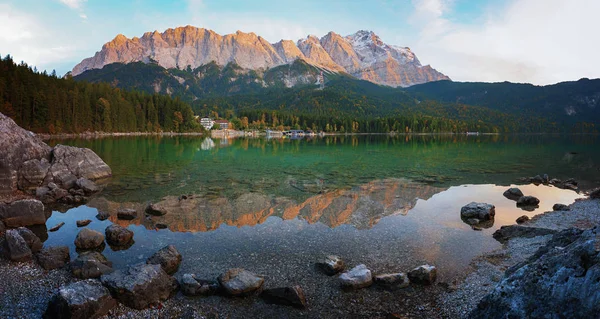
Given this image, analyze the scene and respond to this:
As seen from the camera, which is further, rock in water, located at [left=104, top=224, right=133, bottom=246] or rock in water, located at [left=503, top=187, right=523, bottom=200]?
rock in water, located at [left=503, top=187, right=523, bottom=200]

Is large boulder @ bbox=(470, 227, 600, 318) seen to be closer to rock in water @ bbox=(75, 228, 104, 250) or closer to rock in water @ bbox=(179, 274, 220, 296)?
rock in water @ bbox=(179, 274, 220, 296)

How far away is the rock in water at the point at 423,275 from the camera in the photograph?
12102mm

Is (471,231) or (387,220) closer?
(471,231)

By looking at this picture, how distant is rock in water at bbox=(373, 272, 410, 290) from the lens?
11.8 m

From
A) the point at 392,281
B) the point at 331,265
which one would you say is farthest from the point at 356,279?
the point at 331,265

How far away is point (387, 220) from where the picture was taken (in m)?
20.8

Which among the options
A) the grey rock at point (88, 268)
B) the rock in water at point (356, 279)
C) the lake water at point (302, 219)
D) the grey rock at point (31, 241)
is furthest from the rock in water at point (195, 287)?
the grey rock at point (31, 241)

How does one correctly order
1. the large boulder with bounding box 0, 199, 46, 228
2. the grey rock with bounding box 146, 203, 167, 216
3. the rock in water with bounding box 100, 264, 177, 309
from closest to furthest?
the rock in water with bounding box 100, 264, 177, 309 < the large boulder with bounding box 0, 199, 46, 228 < the grey rock with bounding box 146, 203, 167, 216

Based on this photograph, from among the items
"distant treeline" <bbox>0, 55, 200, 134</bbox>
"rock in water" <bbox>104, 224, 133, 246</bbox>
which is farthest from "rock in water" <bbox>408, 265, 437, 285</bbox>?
"distant treeline" <bbox>0, 55, 200, 134</bbox>

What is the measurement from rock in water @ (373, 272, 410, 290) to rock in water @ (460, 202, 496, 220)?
11778mm

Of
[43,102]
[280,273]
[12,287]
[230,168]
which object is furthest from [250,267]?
[43,102]

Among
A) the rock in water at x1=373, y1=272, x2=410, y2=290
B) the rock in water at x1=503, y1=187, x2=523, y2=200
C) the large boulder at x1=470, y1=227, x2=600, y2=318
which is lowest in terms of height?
the rock in water at x1=373, y1=272, x2=410, y2=290

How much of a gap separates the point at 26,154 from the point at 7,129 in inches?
102

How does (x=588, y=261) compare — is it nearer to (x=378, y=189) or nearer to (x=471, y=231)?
(x=471, y=231)
